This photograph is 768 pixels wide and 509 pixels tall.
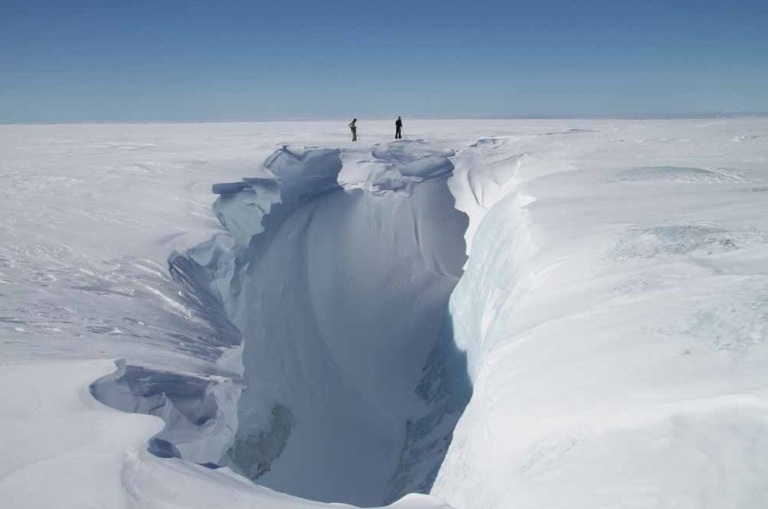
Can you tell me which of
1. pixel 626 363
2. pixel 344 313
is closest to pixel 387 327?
pixel 344 313

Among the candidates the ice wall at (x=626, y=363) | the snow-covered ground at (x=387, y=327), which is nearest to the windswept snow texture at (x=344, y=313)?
the snow-covered ground at (x=387, y=327)

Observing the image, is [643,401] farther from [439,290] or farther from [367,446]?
[439,290]

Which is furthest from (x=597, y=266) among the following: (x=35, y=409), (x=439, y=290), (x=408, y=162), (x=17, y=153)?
(x=17, y=153)

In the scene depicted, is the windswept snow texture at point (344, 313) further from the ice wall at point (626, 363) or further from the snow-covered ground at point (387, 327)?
the ice wall at point (626, 363)

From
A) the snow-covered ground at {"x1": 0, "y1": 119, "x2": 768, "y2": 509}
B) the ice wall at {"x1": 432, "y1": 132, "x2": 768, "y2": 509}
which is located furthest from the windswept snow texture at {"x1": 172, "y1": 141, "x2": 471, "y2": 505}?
the ice wall at {"x1": 432, "y1": 132, "x2": 768, "y2": 509}

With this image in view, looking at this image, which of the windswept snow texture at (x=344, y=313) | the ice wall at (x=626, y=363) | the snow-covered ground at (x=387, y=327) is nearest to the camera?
the ice wall at (x=626, y=363)

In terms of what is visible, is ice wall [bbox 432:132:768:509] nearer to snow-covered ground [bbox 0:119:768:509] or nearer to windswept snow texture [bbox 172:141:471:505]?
snow-covered ground [bbox 0:119:768:509]

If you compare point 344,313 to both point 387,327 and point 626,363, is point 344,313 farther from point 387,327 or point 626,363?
point 626,363
